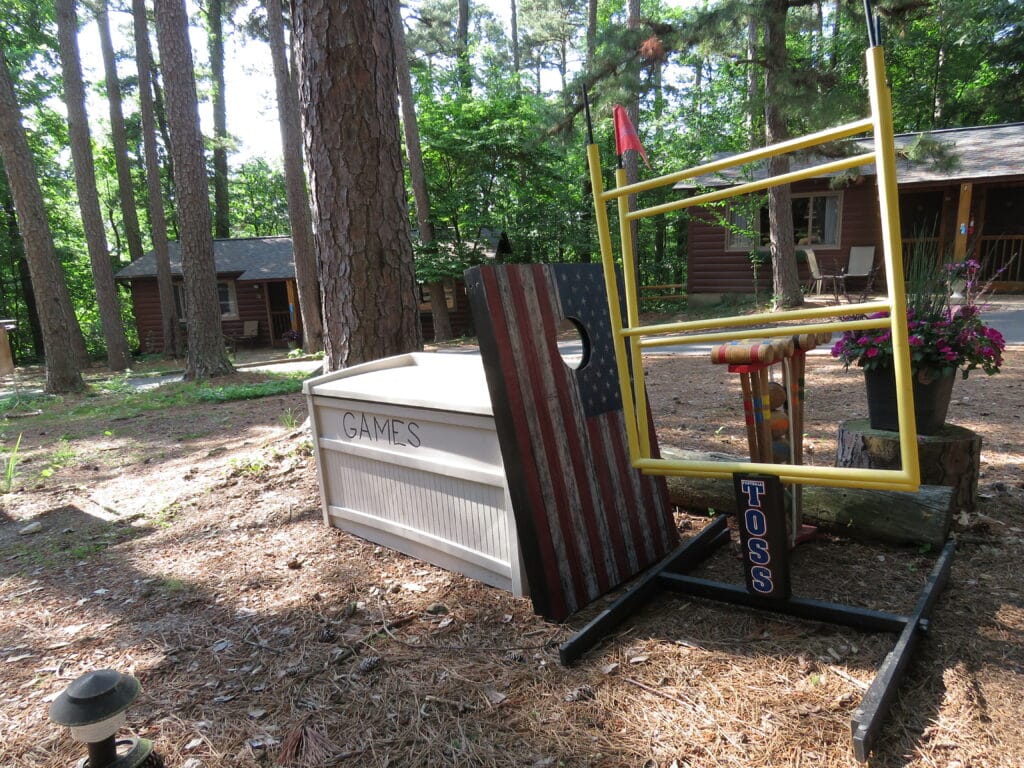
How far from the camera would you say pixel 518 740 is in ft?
5.47

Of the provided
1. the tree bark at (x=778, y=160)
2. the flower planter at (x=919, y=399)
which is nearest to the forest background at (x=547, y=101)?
the tree bark at (x=778, y=160)

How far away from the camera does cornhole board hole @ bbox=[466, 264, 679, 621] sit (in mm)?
2098

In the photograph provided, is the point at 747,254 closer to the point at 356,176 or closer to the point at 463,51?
the point at 463,51

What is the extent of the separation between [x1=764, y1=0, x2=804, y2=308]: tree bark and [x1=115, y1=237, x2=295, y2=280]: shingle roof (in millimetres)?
13922

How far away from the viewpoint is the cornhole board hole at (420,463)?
7.60ft

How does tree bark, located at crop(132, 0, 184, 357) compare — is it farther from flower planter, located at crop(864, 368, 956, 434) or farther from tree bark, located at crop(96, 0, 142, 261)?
flower planter, located at crop(864, 368, 956, 434)

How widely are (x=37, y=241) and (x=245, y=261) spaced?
34.9 ft

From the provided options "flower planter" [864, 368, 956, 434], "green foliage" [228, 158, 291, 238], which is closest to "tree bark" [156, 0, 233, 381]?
"flower planter" [864, 368, 956, 434]

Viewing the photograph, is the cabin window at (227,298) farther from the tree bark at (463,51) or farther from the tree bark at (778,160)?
the tree bark at (778,160)

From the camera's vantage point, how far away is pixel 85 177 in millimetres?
14406

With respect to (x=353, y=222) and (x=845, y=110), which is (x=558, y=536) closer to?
(x=353, y=222)

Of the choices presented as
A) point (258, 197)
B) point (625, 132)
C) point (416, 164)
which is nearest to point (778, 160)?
point (416, 164)

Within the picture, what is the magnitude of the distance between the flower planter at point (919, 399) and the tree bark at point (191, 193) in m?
10.0

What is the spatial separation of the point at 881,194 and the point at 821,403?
4.20 metres
